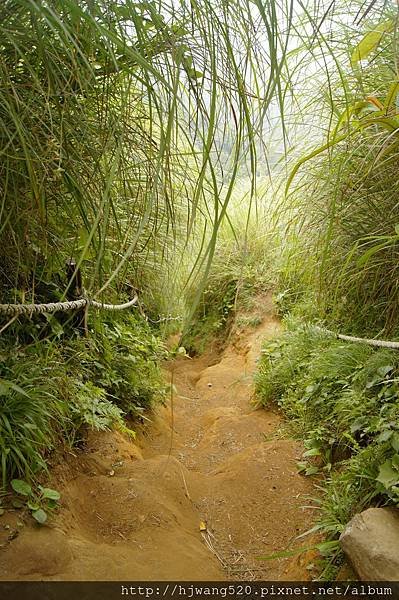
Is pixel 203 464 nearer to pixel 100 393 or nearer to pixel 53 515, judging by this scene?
pixel 100 393

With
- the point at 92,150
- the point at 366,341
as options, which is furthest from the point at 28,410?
the point at 366,341

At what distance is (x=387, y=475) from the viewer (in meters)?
1.45

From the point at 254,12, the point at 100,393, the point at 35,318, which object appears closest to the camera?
the point at 254,12

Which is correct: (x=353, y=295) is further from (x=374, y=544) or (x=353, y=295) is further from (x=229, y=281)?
(x=229, y=281)

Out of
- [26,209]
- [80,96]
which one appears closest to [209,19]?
[80,96]

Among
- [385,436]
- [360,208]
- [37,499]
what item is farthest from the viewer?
[360,208]

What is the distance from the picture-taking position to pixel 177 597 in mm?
1403

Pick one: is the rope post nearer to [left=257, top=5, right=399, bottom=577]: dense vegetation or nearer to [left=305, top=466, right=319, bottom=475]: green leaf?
A: [left=257, top=5, right=399, bottom=577]: dense vegetation

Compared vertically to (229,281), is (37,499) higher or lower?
lower

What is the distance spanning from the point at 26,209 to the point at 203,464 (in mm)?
2058

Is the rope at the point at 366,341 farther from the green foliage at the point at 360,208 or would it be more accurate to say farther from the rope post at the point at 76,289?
the rope post at the point at 76,289

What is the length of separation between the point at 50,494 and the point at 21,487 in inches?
4.0

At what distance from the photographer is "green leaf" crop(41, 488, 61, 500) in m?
1.46

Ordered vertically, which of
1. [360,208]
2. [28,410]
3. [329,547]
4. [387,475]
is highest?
[360,208]
